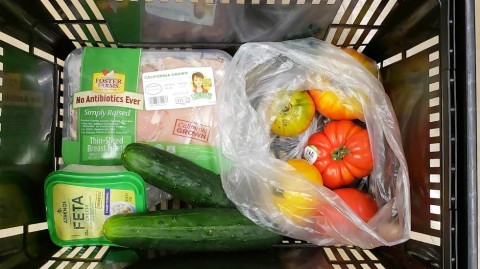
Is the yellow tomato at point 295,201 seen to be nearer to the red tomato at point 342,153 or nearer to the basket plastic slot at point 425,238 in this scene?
the red tomato at point 342,153

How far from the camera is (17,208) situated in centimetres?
78

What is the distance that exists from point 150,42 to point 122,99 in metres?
0.13

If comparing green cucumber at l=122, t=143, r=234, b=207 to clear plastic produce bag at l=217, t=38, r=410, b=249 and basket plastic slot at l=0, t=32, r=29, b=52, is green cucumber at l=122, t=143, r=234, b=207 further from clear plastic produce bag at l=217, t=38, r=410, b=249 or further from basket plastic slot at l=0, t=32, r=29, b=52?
basket plastic slot at l=0, t=32, r=29, b=52

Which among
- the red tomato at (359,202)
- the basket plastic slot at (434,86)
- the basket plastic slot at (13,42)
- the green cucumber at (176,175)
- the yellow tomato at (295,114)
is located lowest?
the red tomato at (359,202)

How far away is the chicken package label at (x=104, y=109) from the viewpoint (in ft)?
2.92

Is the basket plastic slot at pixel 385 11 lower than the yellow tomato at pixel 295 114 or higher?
higher

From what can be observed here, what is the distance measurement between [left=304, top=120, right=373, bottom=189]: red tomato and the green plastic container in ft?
1.12

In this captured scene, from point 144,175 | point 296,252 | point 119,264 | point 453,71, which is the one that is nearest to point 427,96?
point 453,71

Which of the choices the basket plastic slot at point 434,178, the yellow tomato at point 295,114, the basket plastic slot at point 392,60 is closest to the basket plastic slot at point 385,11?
the basket plastic slot at point 392,60

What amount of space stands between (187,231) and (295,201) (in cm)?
20

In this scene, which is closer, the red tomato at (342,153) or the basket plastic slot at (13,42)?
the basket plastic slot at (13,42)

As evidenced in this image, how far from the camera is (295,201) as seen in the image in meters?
0.81

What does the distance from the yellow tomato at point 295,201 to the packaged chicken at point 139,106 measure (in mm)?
164

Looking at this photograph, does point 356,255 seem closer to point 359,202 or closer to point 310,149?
point 359,202
